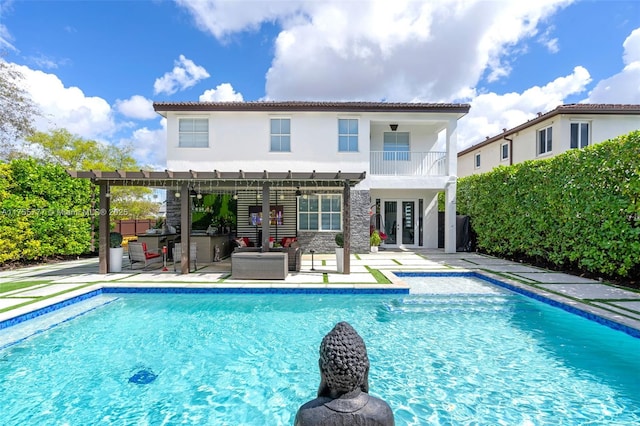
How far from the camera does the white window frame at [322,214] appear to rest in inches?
566

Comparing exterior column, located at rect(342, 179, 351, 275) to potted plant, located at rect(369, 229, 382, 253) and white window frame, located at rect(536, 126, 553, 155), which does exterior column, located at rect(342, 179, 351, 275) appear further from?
white window frame, located at rect(536, 126, 553, 155)

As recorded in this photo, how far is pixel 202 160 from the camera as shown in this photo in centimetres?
1368

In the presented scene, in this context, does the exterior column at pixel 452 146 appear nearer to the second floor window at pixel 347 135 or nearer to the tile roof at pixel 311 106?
the tile roof at pixel 311 106

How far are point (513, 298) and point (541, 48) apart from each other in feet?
37.8

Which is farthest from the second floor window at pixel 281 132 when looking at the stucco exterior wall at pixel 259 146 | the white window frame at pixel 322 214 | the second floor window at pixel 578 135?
the second floor window at pixel 578 135

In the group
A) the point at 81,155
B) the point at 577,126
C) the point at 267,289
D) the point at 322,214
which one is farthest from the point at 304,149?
the point at 81,155

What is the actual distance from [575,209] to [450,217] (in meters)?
5.60

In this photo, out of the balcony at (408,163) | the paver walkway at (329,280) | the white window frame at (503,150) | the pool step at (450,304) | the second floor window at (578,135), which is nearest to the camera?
the paver walkway at (329,280)

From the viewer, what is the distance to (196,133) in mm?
13758

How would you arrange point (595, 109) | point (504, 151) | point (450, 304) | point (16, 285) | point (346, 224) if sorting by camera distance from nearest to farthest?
point (450, 304)
point (16, 285)
point (346, 224)
point (595, 109)
point (504, 151)

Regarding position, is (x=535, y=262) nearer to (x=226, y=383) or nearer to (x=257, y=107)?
(x=226, y=383)

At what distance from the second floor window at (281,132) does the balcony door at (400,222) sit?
573 cm

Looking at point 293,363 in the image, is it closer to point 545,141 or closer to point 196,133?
point 196,133

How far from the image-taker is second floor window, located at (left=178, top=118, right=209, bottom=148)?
541 inches
